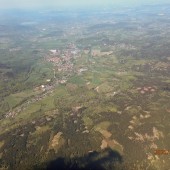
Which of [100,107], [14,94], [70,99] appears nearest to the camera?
[100,107]

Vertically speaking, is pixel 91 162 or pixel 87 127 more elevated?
pixel 91 162

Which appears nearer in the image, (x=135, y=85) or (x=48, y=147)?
(x=48, y=147)

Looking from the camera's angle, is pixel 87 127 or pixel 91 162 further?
pixel 87 127

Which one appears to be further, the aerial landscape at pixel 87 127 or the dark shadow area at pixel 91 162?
the aerial landscape at pixel 87 127

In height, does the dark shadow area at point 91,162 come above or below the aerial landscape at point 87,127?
above

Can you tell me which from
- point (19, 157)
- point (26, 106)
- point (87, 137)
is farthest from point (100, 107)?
point (19, 157)

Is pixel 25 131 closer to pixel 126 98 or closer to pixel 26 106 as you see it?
pixel 26 106

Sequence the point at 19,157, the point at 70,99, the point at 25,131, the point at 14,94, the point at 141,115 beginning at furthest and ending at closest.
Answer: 1. the point at 14,94
2. the point at 70,99
3. the point at 141,115
4. the point at 25,131
5. the point at 19,157

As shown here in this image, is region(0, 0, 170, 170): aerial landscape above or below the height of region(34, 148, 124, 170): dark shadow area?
below
